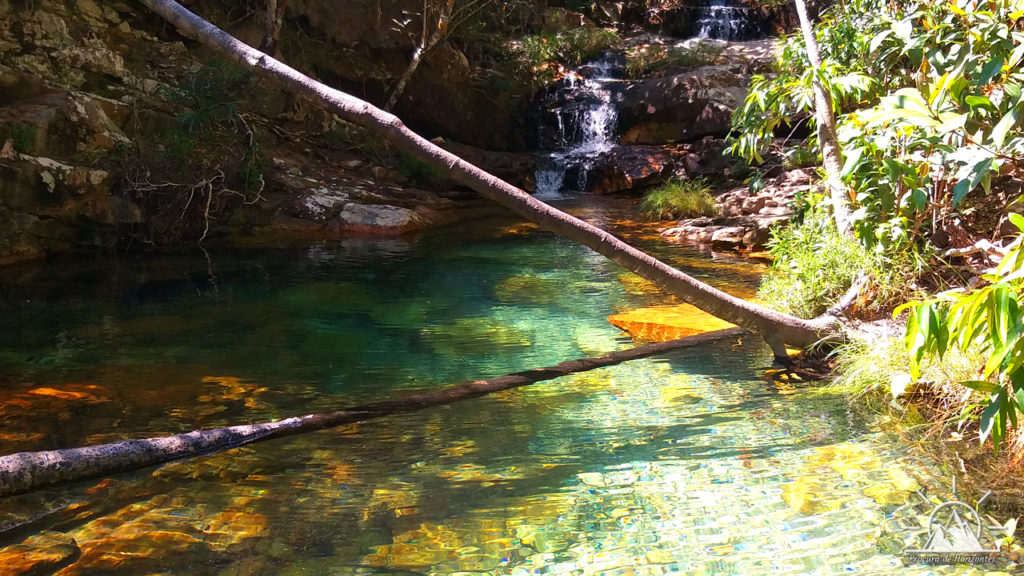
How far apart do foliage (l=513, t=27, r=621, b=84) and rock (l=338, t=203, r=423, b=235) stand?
6542 millimetres

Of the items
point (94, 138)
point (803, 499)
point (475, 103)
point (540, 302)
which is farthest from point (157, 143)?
point (803, 499)

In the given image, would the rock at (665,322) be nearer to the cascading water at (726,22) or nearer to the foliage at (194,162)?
the foliage at (194,162)

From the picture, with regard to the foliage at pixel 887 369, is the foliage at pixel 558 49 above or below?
above

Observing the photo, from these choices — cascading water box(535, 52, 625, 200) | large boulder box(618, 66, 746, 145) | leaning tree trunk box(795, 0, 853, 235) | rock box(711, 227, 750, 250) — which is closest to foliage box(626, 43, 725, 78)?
cascading water box(535, 52, 625, 200)

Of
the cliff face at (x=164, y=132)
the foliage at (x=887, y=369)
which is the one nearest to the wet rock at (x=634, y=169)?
the cliff face at (x=164, y=132)

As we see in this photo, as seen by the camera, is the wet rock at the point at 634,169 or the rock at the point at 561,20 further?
the rock at the point at 561,20

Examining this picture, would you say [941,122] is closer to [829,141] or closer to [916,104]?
[916,104]

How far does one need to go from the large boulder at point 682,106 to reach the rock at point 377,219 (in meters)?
5.72

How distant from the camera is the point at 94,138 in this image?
8492 mm

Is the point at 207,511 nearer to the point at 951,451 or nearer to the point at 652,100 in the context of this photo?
the point at 951,451

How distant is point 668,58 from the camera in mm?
15125

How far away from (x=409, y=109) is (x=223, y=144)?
19.1 ft

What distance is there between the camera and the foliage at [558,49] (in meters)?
15.3

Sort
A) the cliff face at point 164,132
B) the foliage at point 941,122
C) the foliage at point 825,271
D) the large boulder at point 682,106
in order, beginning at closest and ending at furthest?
the foliage at point 941,122, the foliage at point 825,271, the cliff face at point 164,132, the large boulder at point 682,106
